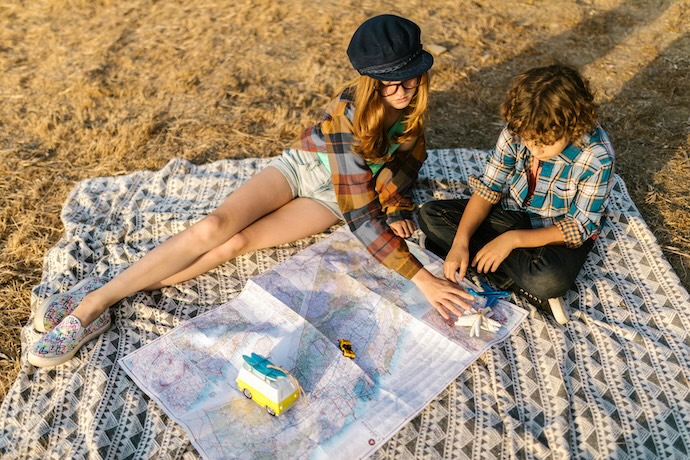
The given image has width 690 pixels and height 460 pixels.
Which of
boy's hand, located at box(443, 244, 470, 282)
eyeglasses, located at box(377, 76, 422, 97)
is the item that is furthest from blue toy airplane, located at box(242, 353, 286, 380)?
eyeglasses, located at box(377, 76, 422, 97)

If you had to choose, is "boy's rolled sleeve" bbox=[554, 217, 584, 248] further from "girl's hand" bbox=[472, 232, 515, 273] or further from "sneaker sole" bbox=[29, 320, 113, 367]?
"sneaker sole" bbox=[29, 320, 113, 367]

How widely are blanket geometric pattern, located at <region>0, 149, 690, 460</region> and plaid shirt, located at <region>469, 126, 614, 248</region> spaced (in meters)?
0.39

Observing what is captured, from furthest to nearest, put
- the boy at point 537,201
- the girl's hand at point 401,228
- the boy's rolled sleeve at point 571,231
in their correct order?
the girl's hand at point 401,228 → the boy's rolled sleeve at point 571,231 → the boy at point 537,201

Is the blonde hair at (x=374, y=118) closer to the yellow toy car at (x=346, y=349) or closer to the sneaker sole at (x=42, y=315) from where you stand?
the yellow toy car at (x=346, y=349)

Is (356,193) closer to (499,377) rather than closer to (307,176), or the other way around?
(307,176)

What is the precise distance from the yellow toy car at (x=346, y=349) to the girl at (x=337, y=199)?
39 centimetres

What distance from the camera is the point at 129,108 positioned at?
429 cm

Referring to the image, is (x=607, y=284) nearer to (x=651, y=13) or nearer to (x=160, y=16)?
(x=651, y=13)

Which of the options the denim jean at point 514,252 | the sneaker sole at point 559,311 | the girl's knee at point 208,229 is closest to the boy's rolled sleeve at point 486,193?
the denim jean at point 514,252

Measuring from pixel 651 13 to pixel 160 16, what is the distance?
4.30 m

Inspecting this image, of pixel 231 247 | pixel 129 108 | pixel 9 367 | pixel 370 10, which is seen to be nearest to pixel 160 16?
pixel 129 108

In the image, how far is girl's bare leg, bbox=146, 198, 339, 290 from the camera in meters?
2.80

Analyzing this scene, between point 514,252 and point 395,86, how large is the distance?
2.96ft

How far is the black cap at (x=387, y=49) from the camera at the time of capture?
227 centimetres
